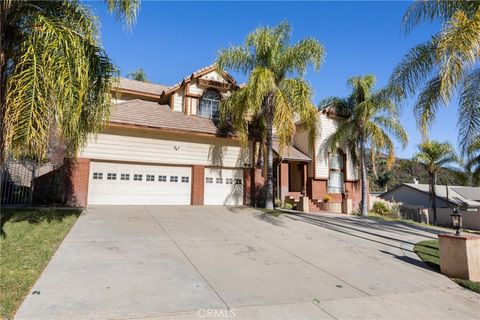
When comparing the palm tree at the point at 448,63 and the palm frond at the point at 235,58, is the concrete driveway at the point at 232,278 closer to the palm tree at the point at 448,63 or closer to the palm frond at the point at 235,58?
the palm tree at the point at 448,63

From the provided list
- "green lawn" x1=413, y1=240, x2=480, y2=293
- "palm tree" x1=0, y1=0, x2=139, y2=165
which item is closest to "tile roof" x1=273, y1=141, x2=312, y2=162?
"green lawn" x1=413, y1=240, x2=480, y2=293

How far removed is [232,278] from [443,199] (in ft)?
111

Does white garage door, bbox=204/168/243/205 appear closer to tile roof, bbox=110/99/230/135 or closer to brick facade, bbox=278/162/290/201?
tile roof, bbox=110/99/230/135

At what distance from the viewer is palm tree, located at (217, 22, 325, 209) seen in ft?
48.3

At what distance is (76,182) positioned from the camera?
46.8ft

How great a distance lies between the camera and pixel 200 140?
17.1m

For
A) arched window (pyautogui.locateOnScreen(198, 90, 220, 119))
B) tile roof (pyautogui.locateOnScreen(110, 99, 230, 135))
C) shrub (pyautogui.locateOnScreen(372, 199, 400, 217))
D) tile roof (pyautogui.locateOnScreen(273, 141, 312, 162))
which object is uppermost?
arched window (pyautogui.locateOnScreen(198, 90, 220, 119))

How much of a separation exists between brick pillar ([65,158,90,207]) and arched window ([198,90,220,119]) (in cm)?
686

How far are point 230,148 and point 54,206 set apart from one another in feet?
28.8

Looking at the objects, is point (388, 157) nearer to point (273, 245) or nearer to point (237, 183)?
point (237, 183)

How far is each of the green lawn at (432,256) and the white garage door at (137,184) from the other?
10.6 metres

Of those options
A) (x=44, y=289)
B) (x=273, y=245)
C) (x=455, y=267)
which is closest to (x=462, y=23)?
(x=455, y=267)

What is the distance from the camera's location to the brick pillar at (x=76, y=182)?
46.2ft

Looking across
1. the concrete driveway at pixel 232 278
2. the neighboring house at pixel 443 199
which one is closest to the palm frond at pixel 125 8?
the concrete driveway at pixel 232 278
